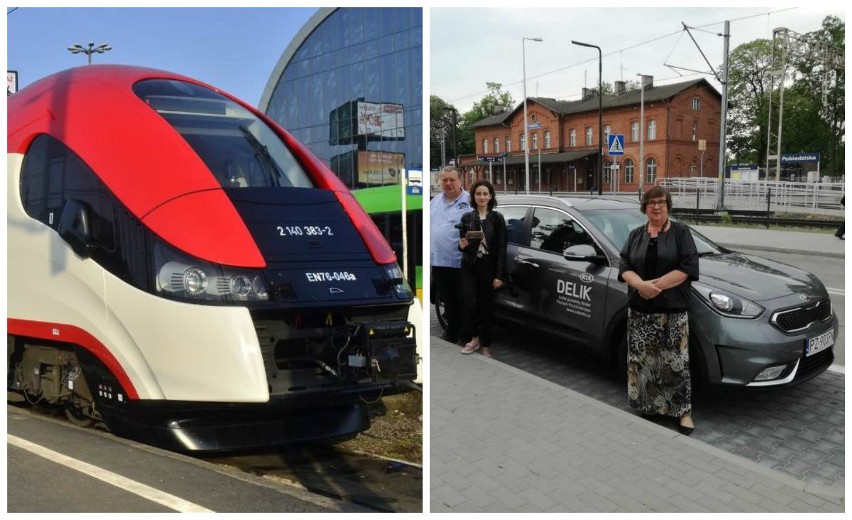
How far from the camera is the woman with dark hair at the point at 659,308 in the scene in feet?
12.0

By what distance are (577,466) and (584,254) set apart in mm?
1737

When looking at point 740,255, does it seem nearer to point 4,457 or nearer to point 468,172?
point 468,172

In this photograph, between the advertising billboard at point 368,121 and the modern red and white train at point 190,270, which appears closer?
the advertising billboard at point 368,121

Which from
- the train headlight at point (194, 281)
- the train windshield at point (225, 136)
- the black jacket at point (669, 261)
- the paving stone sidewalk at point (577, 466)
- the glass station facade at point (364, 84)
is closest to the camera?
the glass station facade at point (364, 84)

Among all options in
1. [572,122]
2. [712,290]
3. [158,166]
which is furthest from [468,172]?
[572,122]

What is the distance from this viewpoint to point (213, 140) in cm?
255

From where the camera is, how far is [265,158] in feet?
8.56

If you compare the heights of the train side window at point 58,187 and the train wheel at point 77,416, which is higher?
the train side window at point 58,187

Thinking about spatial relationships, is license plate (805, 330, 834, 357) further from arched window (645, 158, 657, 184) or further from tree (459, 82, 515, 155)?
arched window (645, 158, 657, 184)

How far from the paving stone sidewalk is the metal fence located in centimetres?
955

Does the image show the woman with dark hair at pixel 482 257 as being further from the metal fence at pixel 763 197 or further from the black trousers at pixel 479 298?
the metal fence at pixel 763 197

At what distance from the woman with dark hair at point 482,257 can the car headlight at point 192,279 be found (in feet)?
7.05

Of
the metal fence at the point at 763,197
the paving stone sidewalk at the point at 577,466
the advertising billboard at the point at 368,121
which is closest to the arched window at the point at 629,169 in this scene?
the metal fence at the point at 763,197

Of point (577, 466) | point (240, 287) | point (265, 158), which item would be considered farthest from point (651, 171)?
point (240, 287)
